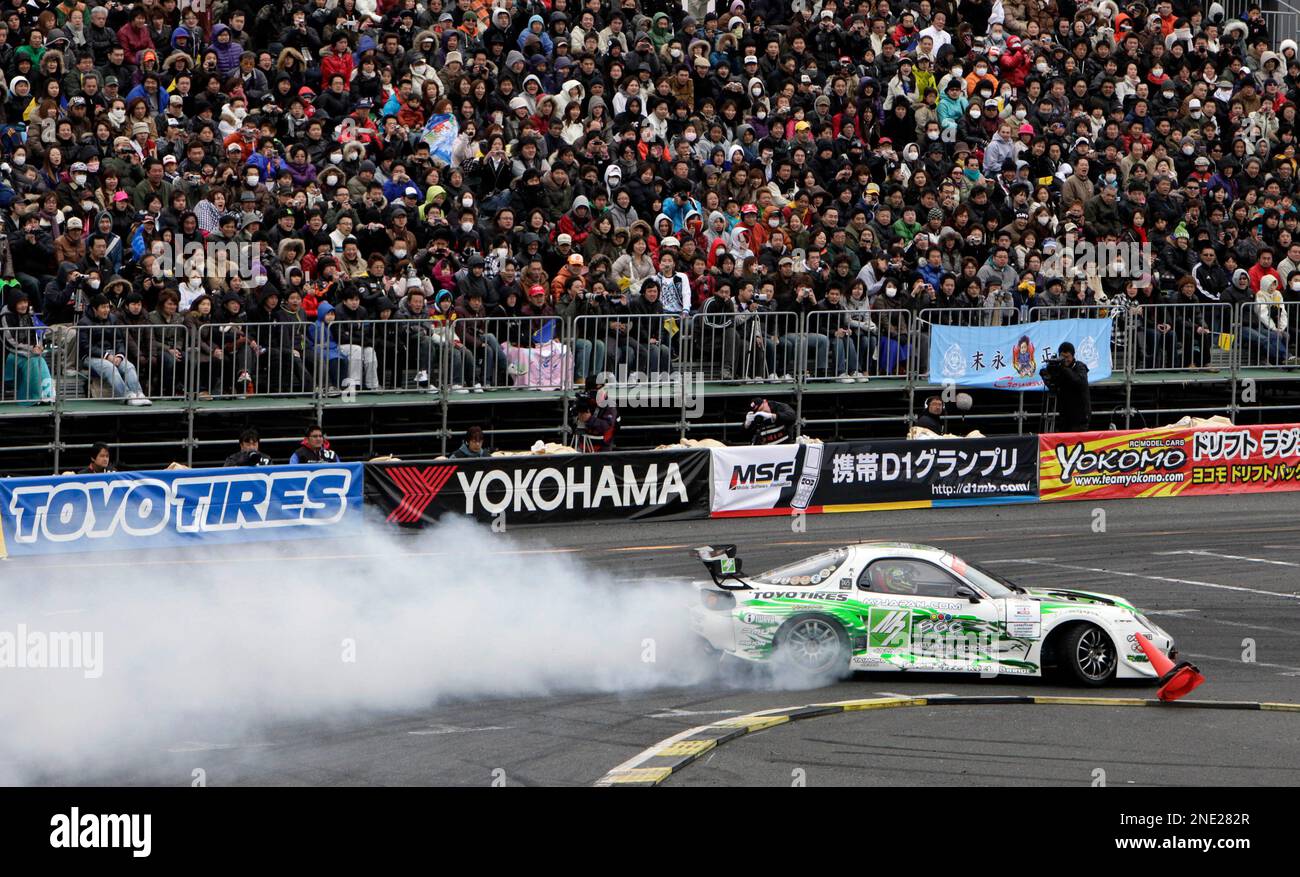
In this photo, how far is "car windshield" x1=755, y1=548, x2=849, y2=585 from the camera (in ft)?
52.6

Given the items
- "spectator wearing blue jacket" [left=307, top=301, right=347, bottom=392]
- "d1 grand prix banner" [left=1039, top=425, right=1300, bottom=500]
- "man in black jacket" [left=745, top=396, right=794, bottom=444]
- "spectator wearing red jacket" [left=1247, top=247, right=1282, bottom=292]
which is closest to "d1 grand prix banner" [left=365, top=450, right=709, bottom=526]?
"man in black jacket" [left=745, top=396, right=794, bottom=444]

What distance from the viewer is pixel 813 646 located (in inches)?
621

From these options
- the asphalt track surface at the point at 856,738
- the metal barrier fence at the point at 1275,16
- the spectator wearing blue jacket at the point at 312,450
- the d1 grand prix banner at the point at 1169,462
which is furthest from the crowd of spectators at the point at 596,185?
the metal barrier fence at the point at 1275,16

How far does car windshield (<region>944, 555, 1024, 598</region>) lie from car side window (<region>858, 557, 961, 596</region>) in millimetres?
135

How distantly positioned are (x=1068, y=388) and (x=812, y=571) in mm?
11255

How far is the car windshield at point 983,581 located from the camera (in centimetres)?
1609

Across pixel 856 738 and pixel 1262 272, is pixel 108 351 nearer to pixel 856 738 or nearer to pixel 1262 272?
pixel 856 738

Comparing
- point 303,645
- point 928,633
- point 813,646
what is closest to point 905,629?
point 928,633

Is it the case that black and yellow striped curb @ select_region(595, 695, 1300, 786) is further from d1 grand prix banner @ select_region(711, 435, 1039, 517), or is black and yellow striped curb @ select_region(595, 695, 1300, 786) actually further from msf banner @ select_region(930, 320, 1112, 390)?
msf banner @ select_region(930, 320, 1112, 390)

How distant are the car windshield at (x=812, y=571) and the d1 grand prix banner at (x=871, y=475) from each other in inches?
318

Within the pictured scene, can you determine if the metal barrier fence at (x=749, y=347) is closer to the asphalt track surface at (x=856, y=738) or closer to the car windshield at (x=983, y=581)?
the asphalt track surface at (x=856, y=738)

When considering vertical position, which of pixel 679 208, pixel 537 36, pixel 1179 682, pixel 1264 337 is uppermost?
pixel 537 36
